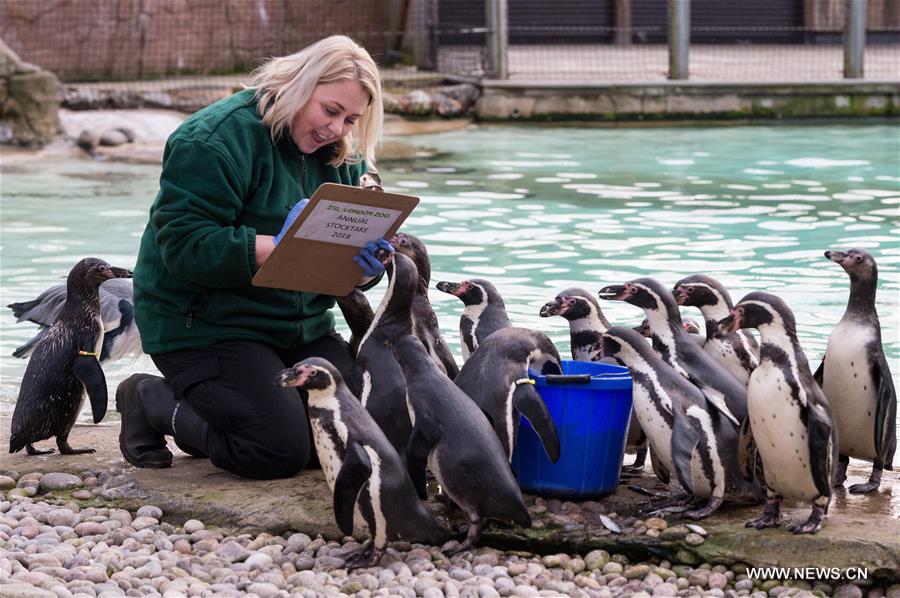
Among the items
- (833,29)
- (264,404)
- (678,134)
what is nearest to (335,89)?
(264,404)

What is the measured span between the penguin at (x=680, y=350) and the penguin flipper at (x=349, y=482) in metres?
0.92

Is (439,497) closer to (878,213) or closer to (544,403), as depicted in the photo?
(544,403)

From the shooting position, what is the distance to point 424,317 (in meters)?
3.76

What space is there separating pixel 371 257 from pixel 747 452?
1108mm

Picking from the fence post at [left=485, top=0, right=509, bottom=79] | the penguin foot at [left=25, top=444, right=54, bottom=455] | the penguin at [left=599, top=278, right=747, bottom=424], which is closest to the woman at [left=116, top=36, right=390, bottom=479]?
the penguin foot at [left=25, top=444, right=54, bottom=455]

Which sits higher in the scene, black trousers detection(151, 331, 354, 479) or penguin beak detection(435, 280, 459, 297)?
penguin beak detection(435, 280, 459, 297)

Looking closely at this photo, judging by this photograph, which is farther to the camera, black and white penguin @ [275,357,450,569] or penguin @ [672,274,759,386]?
penguin @ [672,274,759,386]

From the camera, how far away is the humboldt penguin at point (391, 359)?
3447mm

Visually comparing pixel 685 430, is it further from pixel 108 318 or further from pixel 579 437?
pixel 108 318

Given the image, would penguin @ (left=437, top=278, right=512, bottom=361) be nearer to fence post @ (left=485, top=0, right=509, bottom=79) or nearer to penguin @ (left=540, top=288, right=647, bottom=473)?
penguin @ (left=540, top=288, right=647, bottom=473)

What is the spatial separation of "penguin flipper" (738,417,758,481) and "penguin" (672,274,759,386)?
1.41 feet

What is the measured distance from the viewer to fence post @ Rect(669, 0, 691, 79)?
1377 centimetres

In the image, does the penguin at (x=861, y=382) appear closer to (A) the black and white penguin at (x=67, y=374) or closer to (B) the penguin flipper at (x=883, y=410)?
(B) the penguin flipper at (x=883, y=410)

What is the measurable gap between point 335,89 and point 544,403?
1.03m
